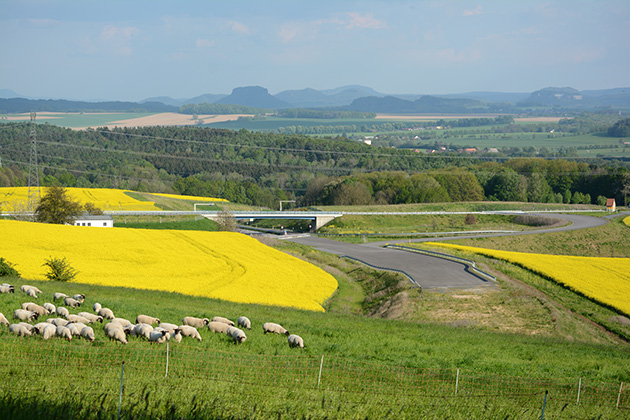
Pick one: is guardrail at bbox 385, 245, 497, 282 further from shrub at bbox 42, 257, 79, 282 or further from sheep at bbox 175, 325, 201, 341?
sheep at bbox 175, 325, 201, 341

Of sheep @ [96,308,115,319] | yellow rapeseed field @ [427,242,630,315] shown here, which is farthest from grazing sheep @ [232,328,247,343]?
yellow rapeseed field @ [427,242,630,315]

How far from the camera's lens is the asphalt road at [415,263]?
46250 millimetres

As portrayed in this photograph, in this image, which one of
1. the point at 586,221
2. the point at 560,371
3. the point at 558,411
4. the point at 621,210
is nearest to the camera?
the point at 558,411

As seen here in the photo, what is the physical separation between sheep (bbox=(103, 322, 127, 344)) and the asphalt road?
2959cm

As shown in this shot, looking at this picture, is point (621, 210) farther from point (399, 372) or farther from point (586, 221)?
point (399, 372)

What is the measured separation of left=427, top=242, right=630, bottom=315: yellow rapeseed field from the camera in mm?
44112

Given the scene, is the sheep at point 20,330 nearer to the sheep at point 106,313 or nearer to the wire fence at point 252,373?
the wire fence at point 252,373

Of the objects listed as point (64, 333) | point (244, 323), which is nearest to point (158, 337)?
point (64, 333)

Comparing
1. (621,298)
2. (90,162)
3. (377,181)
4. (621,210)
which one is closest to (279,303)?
Result: (621,298)

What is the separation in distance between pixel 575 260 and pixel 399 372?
1839 inches

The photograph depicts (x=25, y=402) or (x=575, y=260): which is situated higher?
(x=25, y=402)

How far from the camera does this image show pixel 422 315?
37.8 meters

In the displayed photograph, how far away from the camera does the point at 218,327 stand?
835 inches

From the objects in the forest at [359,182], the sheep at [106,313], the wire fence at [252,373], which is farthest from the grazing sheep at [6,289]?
the forest at [359,182]
